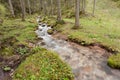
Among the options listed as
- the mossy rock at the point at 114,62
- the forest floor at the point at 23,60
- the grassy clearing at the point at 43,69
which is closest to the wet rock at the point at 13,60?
the forest floor at the point at 23,60

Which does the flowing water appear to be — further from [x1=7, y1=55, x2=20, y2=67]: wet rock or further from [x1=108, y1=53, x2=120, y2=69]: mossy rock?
[x1=7, y1=55, x2=20, y2=67]: wet rock

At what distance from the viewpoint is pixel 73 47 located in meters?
12.3

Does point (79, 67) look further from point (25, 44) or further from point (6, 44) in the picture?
point (6, 44)

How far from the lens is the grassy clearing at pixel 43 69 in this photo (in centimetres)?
804

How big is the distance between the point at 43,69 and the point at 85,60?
320cm

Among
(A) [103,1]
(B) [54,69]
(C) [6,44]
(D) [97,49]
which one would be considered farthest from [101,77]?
(A) [103,1]

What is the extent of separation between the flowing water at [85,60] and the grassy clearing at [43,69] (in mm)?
780

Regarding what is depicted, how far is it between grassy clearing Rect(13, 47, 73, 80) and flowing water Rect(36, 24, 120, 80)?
2.56ft

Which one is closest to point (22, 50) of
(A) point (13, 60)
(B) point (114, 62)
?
(A) point (13, 60)

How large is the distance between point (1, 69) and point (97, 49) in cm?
723

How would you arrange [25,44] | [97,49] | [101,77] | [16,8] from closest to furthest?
1. [101,77]
2. [97,49]
3. [25,44]
4. [16,8]

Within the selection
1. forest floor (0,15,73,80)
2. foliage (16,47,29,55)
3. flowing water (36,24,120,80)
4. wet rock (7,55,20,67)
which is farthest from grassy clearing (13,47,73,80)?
foliage (16,47,29,55)

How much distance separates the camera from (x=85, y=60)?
10164 mm

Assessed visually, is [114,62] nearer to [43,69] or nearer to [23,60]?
[43,69]
